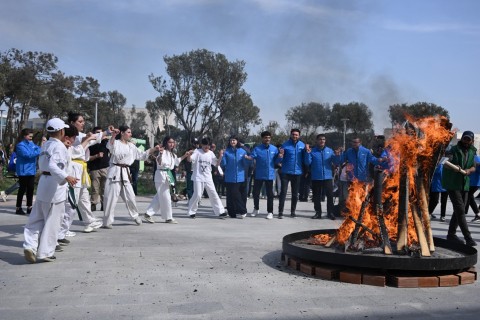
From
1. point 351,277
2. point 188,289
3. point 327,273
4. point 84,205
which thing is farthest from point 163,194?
point 351,277

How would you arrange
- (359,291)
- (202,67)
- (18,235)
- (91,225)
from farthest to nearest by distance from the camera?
1. (202,67)
2. (91,225)
3. (18,235)
4. (359,291)

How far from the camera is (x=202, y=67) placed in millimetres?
40938

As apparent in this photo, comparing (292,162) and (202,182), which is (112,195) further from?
(292,162)

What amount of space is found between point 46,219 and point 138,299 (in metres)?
2.24

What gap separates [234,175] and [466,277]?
6947 mm

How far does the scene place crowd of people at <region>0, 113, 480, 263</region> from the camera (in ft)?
20.5

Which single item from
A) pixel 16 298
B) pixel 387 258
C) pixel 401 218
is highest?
pixel 401 218

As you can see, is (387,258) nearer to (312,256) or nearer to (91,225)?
(312,256)

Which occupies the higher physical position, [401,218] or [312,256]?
[401,218]

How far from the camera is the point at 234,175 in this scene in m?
11.8

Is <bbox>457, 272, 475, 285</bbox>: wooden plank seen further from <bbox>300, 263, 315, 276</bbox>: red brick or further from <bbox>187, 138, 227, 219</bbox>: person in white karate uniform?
<bbox>187, 138, 227, 219</bbox>: person in white karate uniform

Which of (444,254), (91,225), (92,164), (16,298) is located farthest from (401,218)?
(92,164)

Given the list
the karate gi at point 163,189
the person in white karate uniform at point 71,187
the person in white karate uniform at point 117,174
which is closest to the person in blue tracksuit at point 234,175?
the karate gi at point 163,189

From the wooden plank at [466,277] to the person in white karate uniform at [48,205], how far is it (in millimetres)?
4868
